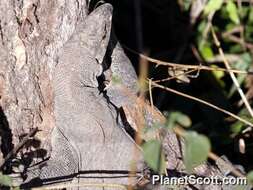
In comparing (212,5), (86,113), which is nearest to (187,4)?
(212,5)

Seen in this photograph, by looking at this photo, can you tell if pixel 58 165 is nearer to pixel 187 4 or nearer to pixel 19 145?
pixel 19 145

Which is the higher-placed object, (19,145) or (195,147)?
(195,147)

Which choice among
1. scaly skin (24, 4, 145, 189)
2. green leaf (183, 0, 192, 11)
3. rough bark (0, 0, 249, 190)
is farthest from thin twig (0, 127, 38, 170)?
green leaf (183, 0, 192, 11)

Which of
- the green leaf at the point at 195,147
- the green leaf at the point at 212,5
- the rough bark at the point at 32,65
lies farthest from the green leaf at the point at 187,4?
the green leaf at the point at 195,147

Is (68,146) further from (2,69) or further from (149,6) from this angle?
(149,6)

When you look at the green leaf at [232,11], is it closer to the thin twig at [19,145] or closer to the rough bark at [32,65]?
the rough bark at [32,65]

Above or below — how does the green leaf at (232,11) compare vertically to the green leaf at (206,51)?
above

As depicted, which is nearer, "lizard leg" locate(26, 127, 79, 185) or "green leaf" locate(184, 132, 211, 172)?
"green leaf" locate(184, 132, 211, 172)

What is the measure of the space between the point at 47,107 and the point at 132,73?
1.26ft

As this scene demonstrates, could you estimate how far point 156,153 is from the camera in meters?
1.48

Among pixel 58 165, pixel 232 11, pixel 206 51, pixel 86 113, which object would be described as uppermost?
pixel 232 11

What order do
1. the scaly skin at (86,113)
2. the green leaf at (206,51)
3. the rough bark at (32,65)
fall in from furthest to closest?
1. the green leaf at (206,51)
2. the scaly skin at (86,113)
3. the rough bark at (32,65)

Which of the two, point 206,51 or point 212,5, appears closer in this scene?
point 212,5

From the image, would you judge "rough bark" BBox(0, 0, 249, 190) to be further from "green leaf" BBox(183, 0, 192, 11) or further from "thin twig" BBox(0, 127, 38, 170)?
"green leaf" BBox(183, 0, 192, 11)
